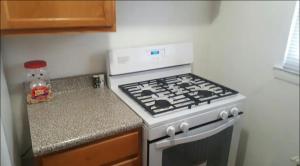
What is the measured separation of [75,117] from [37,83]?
0.35 metres

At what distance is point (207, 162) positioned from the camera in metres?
1.36

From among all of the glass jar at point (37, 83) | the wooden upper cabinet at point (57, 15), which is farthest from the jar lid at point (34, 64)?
the wooden upper cabinet at point (57, 15)

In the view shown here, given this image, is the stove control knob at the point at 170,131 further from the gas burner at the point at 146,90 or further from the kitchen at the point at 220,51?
the kitchen at the point at 220,51

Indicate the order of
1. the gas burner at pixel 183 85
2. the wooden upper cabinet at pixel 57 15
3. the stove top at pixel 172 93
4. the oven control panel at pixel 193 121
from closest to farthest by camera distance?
the wooden upper cabinet at pixel 57 15 < the oven control panel at pixel 193 121 < the stove top at pixel 172 93 < the gas burner at pixel 183 85

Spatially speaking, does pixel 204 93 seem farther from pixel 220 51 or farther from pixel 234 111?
pixel 220 51

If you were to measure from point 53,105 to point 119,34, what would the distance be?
0.60 m

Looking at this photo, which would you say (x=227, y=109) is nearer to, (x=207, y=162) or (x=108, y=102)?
(x=207, y=162)

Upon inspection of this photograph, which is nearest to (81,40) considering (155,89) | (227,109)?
(155,89)

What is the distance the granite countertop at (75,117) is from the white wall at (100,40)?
133mm

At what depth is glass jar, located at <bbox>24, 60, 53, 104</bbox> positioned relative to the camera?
1220mm

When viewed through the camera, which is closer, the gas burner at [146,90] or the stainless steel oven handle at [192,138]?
the stainless steel oven handle at [192,138]

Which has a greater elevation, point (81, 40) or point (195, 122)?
point (81, 40)

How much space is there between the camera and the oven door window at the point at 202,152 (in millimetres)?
1171

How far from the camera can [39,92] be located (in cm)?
124
